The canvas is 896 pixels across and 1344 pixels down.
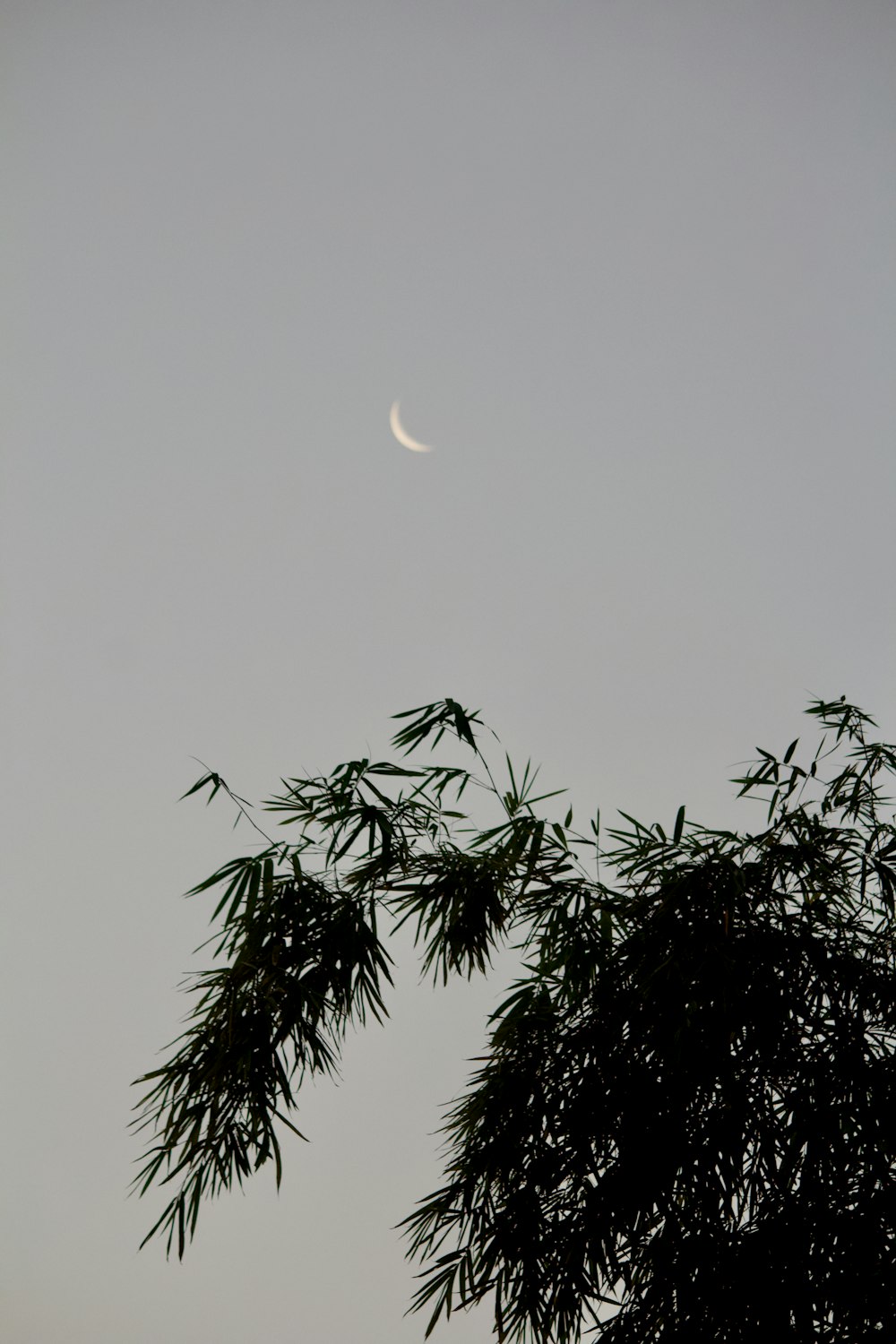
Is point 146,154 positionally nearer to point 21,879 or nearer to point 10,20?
point 10,20

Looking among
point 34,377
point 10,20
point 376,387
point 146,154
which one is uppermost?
point 10,20

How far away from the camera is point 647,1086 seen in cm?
238

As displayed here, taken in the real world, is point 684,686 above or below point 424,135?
below

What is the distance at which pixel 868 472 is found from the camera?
730 cm

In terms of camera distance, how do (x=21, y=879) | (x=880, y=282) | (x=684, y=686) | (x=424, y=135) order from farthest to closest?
(x=21, y=879)
(x=424, y=135)
(x=684, y=686)
(x=880, y=282)

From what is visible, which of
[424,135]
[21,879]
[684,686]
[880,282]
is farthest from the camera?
[21,879]

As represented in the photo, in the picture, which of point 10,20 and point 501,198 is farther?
point 10,20

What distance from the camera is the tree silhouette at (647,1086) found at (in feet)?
7.42

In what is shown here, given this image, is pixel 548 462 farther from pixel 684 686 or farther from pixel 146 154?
pixel 146 154

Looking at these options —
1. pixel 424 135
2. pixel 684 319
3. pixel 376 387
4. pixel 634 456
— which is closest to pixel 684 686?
pixel 634 456

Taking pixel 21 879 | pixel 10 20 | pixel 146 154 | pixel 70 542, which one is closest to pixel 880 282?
pixel 146 154

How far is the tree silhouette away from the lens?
2.26 metres

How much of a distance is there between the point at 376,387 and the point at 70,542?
2.91 meters

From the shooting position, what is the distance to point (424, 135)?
27.2 ft
